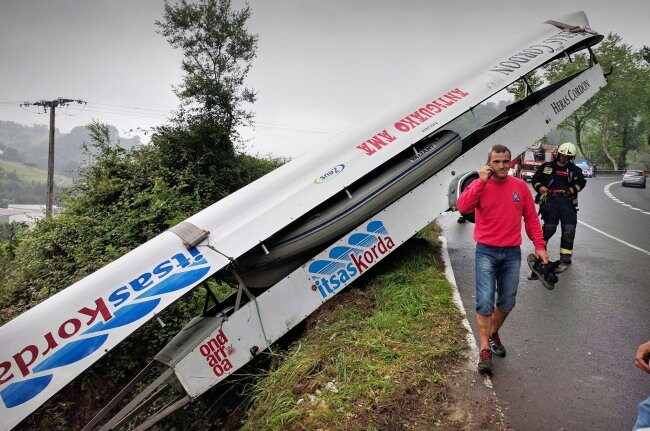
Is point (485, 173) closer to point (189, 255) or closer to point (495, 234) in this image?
point (495, 234)

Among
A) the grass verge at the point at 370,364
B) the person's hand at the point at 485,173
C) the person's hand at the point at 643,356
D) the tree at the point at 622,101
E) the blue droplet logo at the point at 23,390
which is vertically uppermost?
the person's hand at the point at 485,173

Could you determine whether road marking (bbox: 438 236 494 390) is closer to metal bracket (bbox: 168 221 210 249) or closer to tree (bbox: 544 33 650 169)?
metal bracket (bbox: 168 221 210 249)

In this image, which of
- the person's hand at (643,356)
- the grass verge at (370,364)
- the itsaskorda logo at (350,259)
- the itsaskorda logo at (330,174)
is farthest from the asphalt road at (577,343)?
the itsaskorda logo at (330,174)

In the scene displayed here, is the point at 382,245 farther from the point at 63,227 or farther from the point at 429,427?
the point at 63,227

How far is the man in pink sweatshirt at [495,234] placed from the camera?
11.0 ft

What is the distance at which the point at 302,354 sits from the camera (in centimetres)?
384

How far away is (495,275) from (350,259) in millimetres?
1744

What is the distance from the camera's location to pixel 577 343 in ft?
12.6

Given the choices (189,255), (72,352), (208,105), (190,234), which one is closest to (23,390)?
(72,352)

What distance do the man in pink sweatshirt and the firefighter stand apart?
2.74m

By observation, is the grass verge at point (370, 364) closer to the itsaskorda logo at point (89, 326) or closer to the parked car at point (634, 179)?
the itsaskorda logo at point (89, 326)

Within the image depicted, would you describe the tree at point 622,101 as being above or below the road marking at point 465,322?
below

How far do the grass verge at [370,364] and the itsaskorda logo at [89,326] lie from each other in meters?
1.27

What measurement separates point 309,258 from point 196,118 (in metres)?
12.1
